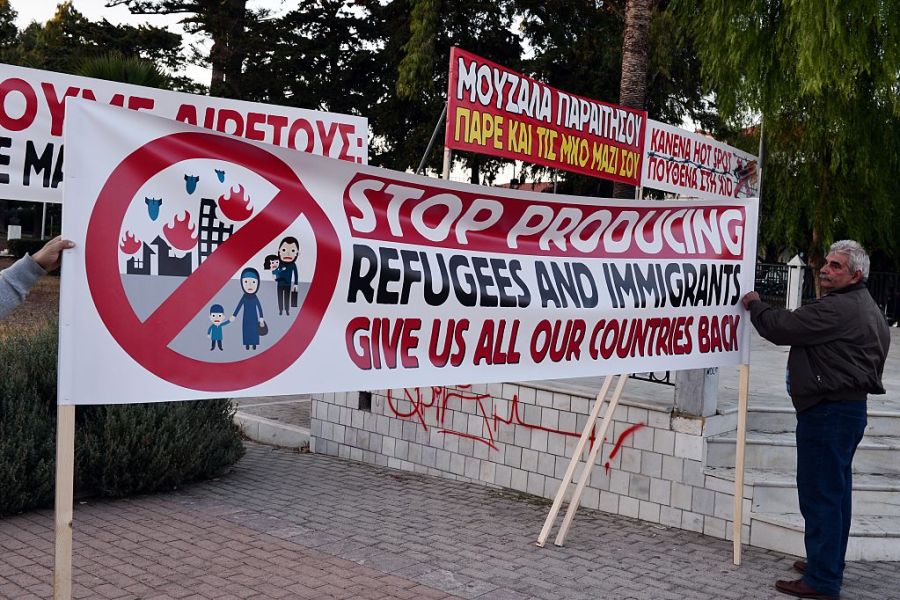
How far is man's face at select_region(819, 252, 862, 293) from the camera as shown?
5242 millimetres

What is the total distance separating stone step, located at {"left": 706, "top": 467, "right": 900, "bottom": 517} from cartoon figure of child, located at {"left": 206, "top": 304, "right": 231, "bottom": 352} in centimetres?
416

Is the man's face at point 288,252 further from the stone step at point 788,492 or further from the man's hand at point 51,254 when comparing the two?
the stone step at point 788,492

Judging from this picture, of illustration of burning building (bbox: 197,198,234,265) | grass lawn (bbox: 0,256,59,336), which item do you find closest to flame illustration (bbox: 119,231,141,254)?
illustration of burning building (bbox: 197,198,234,265)

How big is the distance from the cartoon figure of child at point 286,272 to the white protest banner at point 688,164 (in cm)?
411

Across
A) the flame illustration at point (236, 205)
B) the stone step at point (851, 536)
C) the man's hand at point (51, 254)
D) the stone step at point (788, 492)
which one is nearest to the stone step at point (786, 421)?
the stone step at point (788, 492)

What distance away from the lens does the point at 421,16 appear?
850 inches

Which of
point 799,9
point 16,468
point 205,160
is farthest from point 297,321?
point 799,9

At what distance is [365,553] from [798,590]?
2.70 meters

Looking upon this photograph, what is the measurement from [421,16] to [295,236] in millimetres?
18983

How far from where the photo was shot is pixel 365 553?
578cm

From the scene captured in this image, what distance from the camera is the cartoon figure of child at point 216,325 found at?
3549 mm

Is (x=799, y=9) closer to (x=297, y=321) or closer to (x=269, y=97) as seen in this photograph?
(x=297, y=321)

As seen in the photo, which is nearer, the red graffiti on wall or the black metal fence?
the red graffiti on wall

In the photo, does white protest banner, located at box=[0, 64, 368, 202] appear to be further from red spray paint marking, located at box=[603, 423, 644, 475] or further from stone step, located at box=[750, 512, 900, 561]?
stone step, located at box=[750, 512, 900, 561]
